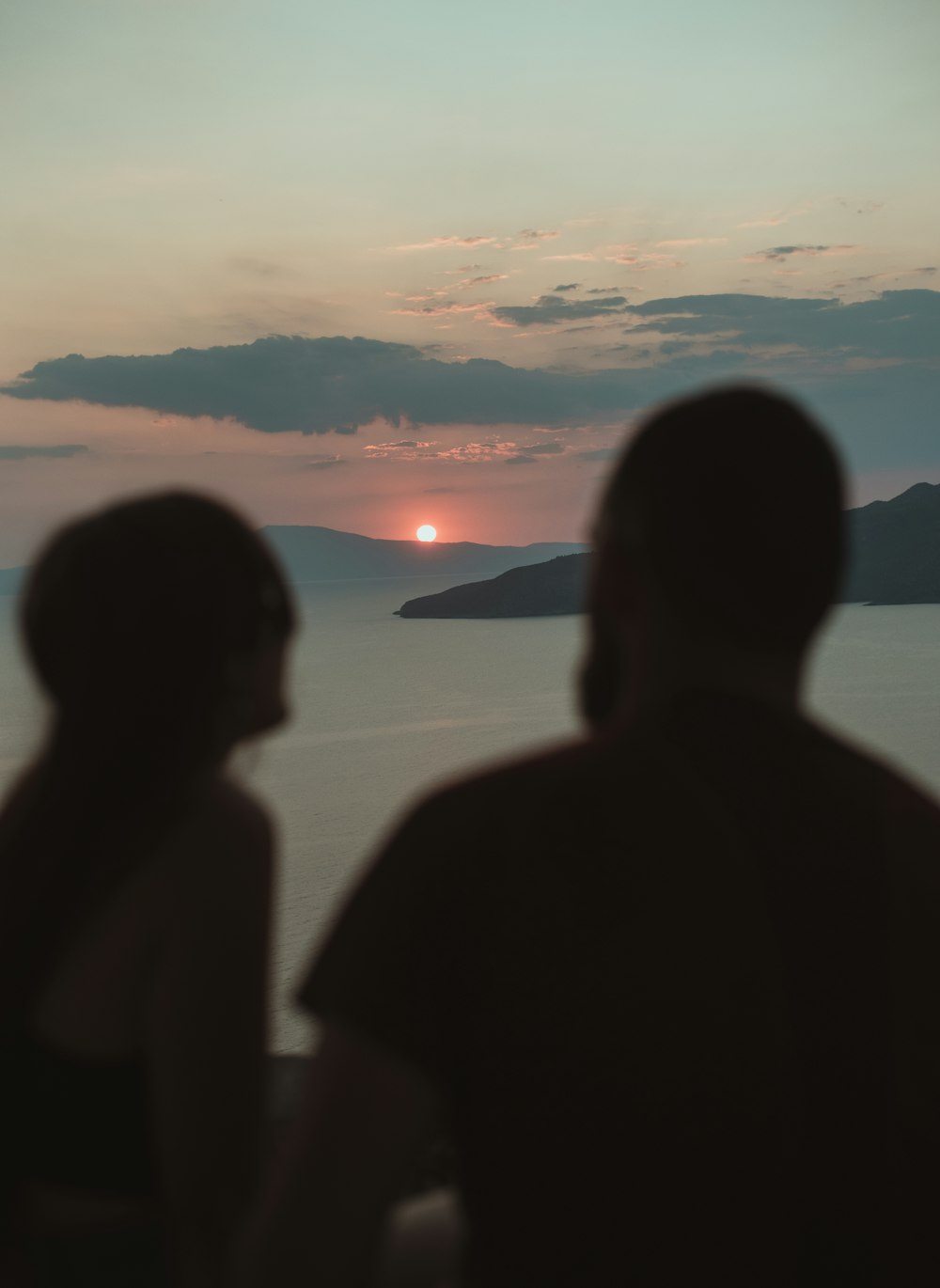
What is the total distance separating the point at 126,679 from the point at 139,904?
0.29 meters

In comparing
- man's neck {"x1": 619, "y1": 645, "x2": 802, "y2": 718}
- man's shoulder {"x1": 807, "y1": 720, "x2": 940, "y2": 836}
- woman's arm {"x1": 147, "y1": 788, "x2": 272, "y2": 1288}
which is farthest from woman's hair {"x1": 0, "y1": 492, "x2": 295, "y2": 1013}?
man's shoulder {"x1": 807, "y1": 720, "x2": 940, "y2": 836}

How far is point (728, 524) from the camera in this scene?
941 millimetres

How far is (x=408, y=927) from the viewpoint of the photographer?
868mm

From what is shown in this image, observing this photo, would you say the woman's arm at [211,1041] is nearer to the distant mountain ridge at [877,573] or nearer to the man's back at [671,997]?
the man's back at [671,997]

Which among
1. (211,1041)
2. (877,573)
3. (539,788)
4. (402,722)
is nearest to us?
(539,788)

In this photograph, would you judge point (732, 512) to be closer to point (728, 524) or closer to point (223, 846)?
point (728, 524)

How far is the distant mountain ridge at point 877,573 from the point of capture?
3954 inches

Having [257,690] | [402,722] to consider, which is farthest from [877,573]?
[257,690]

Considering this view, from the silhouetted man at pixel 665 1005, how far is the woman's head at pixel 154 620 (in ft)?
2.18

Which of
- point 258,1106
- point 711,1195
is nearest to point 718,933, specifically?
point 711,1195

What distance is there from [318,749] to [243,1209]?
41270 mm

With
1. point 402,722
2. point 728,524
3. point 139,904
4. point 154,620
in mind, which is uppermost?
point 728,524

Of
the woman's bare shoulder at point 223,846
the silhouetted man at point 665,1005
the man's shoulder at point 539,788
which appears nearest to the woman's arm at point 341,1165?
the silhouetted man at point 665,1005

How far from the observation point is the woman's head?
1445 millimetres
